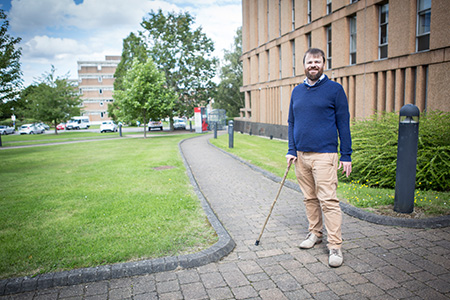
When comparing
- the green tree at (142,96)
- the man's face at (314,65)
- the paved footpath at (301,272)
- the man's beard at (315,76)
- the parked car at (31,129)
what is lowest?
the paved footpath at (301,272)

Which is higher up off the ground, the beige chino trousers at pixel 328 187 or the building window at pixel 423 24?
the building window at pixel 423 24

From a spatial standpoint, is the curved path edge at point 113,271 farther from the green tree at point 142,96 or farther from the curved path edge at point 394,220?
the green tree at point 142,96

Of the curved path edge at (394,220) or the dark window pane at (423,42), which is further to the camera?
the dark window pane at (423,42)

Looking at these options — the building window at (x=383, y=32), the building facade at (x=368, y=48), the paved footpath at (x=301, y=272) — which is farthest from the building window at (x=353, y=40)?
the paved footpath at (x=301, y=272)

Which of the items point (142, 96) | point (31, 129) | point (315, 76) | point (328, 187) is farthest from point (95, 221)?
point (31, 129)

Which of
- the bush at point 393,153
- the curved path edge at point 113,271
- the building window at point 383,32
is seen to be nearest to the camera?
the curved path edge at point 113,271

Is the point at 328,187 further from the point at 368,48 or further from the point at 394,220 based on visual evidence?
the point at 368,48

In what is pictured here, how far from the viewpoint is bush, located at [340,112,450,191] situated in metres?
6.00

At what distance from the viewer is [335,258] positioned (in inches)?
137

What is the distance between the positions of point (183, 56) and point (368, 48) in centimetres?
2977

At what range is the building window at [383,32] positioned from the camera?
43.9 ft

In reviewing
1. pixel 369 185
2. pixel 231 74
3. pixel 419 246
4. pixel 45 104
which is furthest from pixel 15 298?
pixel 231 74

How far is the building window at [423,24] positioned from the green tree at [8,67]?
17.1 meters

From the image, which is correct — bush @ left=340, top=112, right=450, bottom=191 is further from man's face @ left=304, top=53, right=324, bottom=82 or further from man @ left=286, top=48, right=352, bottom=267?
man's face @ left=304, top=53, right=324, bottom=82
